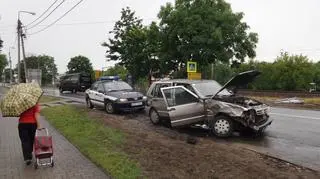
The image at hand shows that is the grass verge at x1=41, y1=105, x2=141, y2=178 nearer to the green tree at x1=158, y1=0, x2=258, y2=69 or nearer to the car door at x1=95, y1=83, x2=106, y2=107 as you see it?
the car door at x1=95, y1=83, x2=106, y2=107

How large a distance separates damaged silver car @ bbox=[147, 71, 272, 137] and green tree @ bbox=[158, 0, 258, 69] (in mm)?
28063

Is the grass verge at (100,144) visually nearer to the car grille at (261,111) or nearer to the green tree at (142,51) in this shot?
the car grille at (261,111)

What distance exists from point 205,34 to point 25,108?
3580 cm

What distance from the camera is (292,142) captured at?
11.9 meters

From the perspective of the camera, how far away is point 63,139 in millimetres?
11828

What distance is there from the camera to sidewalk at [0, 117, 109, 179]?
7625 millimetres

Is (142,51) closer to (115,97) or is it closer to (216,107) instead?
(115,97)

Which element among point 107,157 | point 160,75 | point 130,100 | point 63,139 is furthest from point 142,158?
point 160,75

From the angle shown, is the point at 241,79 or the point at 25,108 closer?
the point at 25,108

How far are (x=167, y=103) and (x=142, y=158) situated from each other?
17.2ft

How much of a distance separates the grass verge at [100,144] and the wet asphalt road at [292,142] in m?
3.40

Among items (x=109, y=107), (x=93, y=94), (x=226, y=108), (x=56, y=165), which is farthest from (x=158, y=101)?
(x=56, y=165)

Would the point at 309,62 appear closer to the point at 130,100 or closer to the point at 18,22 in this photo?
the point at 18,22

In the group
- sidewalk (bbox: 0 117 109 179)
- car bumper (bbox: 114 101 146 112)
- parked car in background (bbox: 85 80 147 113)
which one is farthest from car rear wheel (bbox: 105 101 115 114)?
sidewalk (bbox: 0 117 109 179)
